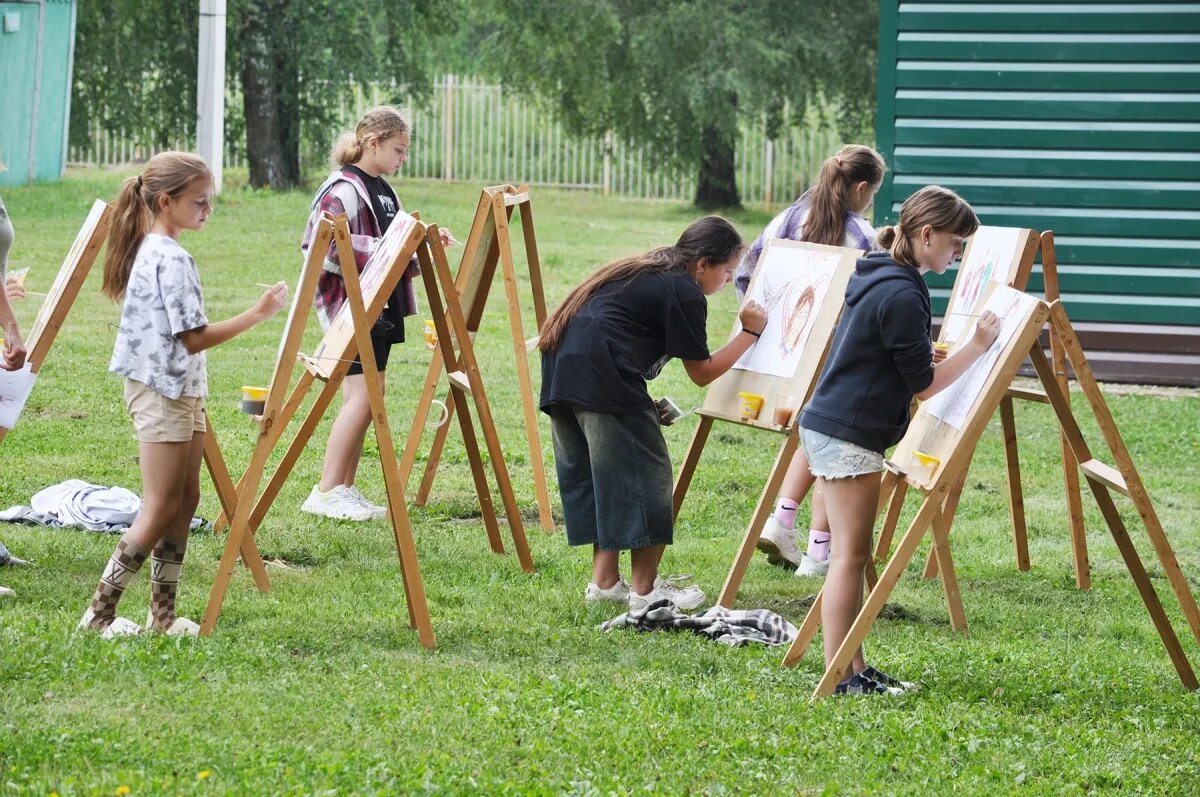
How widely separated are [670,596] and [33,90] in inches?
650

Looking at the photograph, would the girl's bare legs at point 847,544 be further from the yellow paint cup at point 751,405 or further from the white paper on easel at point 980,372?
the yellow paint cup at point 751,405

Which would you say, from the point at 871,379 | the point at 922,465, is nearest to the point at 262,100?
the point at 922,465

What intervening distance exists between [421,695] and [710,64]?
712 inches

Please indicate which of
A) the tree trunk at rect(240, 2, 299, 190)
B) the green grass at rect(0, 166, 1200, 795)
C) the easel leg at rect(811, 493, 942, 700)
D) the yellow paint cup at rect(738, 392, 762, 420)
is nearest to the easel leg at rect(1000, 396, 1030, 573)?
the green grass at rect(0, 166, 1200, 795)

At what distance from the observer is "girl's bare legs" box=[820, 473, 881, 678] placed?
512 cm

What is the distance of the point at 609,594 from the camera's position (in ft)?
20.8

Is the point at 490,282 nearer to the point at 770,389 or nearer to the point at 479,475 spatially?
the point at 479,475

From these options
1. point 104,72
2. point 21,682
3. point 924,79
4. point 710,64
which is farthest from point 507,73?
point 21,682

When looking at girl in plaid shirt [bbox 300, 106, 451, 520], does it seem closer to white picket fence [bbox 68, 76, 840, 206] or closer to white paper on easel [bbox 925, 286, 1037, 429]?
white paper on easel [bbox 925, 286, 1037, 429]

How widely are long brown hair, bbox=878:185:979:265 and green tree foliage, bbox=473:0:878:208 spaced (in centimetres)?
1670

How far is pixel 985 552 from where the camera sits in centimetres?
760

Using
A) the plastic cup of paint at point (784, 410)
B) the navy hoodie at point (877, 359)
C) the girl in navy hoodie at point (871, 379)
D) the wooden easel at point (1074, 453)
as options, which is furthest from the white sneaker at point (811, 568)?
the navy hoodie at point (877, 359)

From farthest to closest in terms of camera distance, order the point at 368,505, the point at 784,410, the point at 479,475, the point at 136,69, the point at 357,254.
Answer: the point at 136,69 < the point at 368,505 < the point at 357,254 < the point at 479,475 < the point at 784,410

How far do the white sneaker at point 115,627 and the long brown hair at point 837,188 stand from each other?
10.7ft
